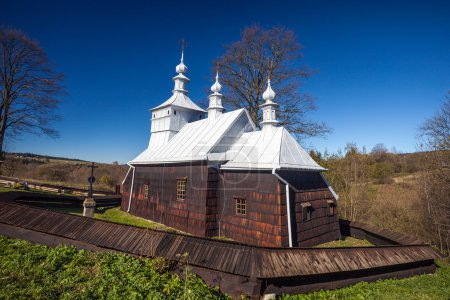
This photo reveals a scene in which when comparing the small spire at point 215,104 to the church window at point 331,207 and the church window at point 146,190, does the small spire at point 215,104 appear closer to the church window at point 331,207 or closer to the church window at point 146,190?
the church window at point 146,190

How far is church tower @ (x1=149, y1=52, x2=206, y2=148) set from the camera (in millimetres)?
18344

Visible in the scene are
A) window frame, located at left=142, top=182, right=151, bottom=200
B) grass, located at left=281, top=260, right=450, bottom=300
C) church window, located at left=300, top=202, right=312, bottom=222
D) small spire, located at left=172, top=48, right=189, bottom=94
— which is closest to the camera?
grass, located at left=281, top=260, right=450, bottom=300

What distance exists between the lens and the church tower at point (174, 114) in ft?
60.2

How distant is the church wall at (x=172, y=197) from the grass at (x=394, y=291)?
6653 millimetres

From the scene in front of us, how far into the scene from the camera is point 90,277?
6438 millimetres

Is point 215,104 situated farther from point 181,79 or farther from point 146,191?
point 146,191

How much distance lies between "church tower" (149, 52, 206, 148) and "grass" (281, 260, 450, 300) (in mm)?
14281

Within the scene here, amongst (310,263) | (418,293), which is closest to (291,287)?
(310,263)

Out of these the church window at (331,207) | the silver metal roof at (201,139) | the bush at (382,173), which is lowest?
the church window at (331,207)

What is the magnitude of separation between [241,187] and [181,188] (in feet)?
13.1

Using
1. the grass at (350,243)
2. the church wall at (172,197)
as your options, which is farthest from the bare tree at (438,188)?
the church wall at (172,197)

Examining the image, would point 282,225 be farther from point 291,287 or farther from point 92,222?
point 92,222

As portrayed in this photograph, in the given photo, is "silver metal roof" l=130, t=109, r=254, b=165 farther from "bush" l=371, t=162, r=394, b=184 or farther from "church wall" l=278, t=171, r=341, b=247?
"bush" l=371, t=162, r=394, b=184

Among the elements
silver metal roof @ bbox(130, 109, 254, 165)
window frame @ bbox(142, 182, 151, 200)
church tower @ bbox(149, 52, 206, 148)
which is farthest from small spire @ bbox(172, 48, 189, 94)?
window frame @ bbox(142, 182, 151, 200)
